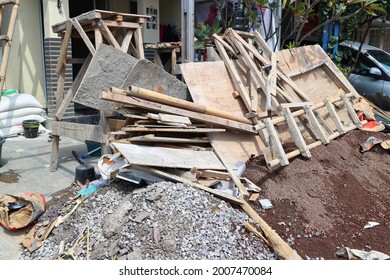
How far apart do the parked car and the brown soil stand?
15.0ft

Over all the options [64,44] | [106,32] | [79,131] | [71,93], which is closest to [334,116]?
[106,32]

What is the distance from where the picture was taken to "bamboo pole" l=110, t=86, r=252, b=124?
4.16 metres

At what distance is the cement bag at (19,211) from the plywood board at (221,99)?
2.09 m

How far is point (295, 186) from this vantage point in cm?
414

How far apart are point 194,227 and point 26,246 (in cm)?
169

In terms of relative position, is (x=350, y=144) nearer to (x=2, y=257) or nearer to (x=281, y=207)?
(x=281, y=207)

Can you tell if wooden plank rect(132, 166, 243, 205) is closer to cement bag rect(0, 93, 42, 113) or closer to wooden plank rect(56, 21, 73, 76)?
wooden plank rect(56, 21, 73, 76)

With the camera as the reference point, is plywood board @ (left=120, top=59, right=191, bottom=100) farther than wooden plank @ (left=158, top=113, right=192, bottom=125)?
Yes

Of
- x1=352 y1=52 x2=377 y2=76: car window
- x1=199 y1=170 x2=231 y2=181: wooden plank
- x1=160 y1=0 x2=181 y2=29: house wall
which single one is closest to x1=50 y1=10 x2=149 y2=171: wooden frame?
x1=199 y1=170 x2=231 y2=181: wooden plank

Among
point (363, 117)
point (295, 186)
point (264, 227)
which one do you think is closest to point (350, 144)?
point (363, 117)

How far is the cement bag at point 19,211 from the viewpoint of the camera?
3902mm

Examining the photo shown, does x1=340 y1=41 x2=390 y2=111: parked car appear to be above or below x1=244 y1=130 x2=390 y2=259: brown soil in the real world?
above

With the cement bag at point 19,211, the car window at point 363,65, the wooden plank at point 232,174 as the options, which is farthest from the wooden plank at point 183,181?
the car window at point 363,65

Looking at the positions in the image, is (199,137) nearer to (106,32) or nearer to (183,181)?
(183,181)
